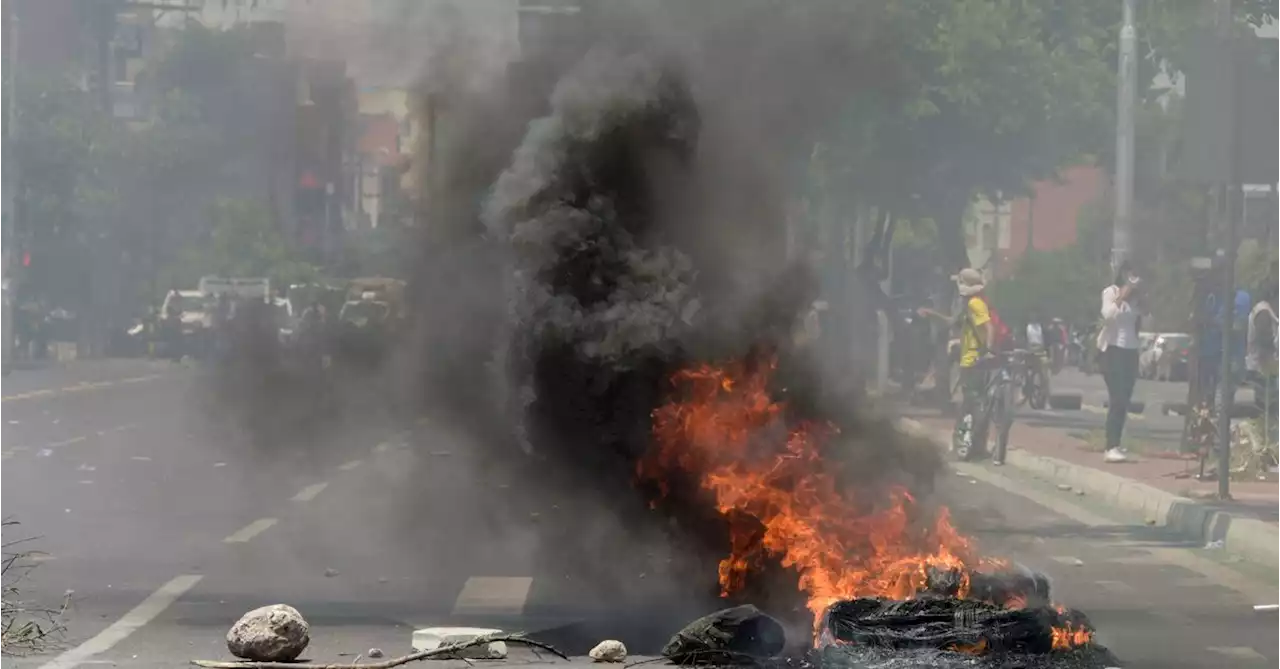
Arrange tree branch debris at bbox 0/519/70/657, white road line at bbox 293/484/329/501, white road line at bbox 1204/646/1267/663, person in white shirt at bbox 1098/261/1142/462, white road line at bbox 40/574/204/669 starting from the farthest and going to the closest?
person in white shirt at bbox 1098/261/1142/462
white road line at bbox 293/484/329/501
white road line at bbox 1204/646/1267/663
tree branch debris at bbox 0/519/70/657
white road line at bbox 40/574/204/669

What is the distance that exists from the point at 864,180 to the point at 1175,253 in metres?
27.5

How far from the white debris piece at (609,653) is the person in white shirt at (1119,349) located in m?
12.4

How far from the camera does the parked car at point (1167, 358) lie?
1978 inches

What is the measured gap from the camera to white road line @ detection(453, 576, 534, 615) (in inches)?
392

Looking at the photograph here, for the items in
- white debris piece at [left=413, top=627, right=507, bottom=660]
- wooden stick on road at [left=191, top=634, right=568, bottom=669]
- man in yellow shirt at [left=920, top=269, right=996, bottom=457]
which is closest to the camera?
wooden stick on road at [left=191, top=634, right=568, bottom=669]

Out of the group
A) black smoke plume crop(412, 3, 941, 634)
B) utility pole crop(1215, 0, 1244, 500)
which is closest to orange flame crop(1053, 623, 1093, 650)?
black smoke plume crop(412, 3, 941, 634)

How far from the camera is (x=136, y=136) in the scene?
3362 centimetres

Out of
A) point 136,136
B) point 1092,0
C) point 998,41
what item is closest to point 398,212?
point 998,41

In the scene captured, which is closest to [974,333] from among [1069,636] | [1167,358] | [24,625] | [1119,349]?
[1119,349]

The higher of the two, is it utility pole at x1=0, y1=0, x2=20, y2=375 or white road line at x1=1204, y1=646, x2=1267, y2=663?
utility pole at x1=0, y1=0, x2=20, y2=375

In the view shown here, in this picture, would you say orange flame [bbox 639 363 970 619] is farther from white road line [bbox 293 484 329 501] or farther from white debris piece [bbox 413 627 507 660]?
white road line [bbox 293 484 329 501]

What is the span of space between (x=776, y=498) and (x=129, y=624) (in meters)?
2.92

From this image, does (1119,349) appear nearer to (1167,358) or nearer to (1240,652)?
(1240,652)

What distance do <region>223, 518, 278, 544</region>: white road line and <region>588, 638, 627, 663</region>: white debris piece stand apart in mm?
5527
